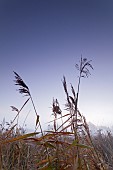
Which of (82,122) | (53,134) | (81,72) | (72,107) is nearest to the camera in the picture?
(53,134)

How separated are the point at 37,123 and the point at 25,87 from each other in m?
0.24

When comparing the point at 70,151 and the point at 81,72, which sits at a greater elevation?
the point at 81,72

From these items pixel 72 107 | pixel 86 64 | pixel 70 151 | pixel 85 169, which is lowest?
pixel 85 169

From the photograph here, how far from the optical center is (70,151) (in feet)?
5.31

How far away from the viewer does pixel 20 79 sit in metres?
1.16

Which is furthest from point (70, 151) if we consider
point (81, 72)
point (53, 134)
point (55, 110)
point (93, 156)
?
point (81, 72)

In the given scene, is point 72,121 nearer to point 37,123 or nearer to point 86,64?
point 37,123

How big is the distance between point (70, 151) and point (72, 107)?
0.49 metres

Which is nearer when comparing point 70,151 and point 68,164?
point 68,164

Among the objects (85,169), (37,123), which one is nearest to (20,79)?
(37,123)

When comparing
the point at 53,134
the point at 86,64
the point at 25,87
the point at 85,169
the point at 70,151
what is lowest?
the point at 85,169

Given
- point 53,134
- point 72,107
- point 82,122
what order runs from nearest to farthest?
point 53,134 < point 72,107 < point 82,122

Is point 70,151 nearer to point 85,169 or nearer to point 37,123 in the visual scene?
point 85,169

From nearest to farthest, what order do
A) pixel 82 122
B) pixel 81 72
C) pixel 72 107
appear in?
pixel 81 72 → pixel 72 107 → pixel 82 122
